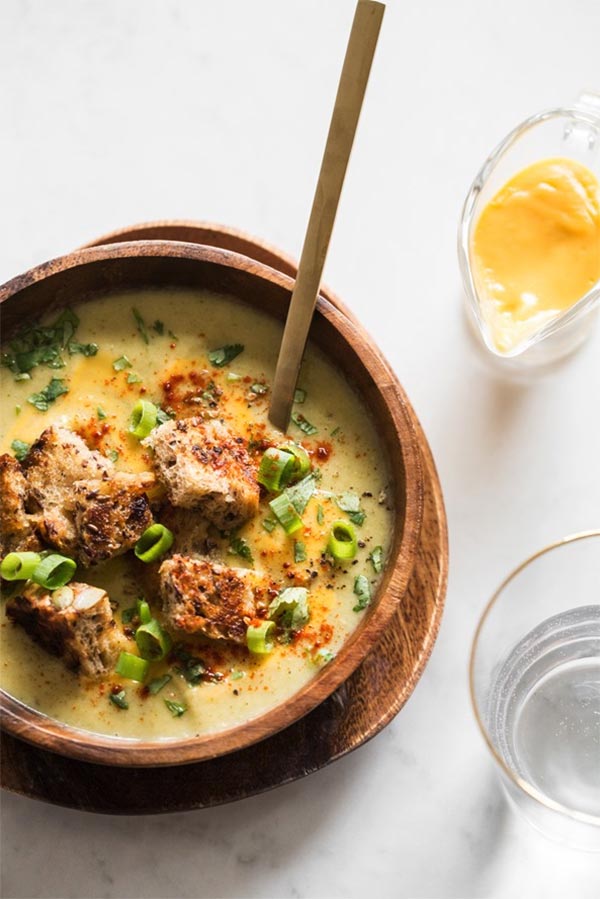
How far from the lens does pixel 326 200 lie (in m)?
3.04

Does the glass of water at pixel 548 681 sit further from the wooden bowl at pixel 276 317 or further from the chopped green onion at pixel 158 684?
the chopped green onion at pixel 158 684

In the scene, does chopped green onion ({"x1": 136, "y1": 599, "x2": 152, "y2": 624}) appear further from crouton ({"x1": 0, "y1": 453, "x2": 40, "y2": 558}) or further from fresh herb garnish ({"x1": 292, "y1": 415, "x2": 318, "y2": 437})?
fresh herb garnish ({"x1": 292, "y1": 415, "x2": 318, "y2": 437})

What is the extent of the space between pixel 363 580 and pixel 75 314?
1148 millimetres

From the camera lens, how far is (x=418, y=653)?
330 centimetres

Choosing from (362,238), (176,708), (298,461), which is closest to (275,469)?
(298,461)

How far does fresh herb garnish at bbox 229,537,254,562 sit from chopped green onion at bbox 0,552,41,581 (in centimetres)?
53

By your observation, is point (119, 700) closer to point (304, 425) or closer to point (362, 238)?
point (304, 425)

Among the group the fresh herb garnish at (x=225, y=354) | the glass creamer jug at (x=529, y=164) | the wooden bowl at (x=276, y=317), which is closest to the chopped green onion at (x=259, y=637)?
the wooden bowl at (x=276, y=317)

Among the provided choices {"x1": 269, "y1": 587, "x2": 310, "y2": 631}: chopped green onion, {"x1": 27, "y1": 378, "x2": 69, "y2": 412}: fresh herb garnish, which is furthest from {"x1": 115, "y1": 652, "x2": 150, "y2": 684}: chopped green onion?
{"x1": 27, "y1": 378, "x2": 69, "y2": 412}: fresh herb garnish

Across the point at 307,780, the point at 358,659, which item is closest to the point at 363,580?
→ the point at 358,659

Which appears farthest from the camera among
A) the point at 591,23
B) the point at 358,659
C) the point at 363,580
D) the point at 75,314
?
the point at 591,23

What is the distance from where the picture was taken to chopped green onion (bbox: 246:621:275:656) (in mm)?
3029

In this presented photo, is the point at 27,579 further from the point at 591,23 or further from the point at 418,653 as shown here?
the point at 591,23

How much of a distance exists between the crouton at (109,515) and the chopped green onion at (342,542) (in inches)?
20.0
